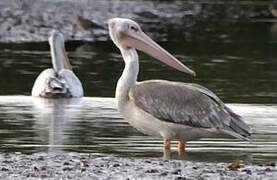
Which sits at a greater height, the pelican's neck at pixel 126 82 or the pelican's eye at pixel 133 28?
the pelican's eye at pixel 133 28

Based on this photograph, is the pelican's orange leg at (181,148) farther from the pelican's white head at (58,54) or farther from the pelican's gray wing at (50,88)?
the pelican's white head at (58,54)

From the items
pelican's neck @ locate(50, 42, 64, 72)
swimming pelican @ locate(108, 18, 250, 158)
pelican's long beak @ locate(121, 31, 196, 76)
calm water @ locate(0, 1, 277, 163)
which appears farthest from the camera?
pelican's neck @ locate(50, 42, 64, 72)

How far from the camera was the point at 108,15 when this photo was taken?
3622 cm

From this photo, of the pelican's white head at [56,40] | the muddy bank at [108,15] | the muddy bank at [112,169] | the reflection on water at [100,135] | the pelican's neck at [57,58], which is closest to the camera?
the muddy bank at [112,169]

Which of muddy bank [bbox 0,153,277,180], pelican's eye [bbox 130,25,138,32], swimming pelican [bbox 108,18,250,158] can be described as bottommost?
muddy bank [bbox 0,153,277,180]

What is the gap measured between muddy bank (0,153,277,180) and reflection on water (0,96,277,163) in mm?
967

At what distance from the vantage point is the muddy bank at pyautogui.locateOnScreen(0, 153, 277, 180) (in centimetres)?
919

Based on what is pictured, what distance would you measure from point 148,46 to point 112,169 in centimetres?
289

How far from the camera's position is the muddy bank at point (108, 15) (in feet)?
101

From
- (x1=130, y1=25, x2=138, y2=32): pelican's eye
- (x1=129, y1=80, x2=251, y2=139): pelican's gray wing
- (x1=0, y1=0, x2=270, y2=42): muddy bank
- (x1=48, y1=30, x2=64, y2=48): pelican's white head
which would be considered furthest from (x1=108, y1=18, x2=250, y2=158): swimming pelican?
(x1=0, y1=0, x2=270, y2=42): muddy bank

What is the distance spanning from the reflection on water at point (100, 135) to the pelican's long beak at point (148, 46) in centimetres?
89

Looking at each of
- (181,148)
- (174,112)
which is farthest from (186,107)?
(181,148)

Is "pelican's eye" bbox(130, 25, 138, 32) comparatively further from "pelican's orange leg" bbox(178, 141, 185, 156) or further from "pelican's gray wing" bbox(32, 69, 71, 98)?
"pelican's gray wing" bbox(32, 69, 71, 98)

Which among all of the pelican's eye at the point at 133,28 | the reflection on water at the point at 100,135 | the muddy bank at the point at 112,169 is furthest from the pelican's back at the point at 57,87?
the muddy bank at the point at 112,169
